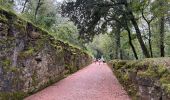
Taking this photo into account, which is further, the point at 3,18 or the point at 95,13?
the point at 95,13

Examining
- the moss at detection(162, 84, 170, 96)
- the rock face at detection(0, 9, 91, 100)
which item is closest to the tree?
the rock face at detection(0, 9, 91, 100)

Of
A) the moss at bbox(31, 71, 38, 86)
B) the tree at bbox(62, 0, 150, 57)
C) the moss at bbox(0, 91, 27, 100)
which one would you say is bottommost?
the moss at bbox(0, 91, 27, 100)

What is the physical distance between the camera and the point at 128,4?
17.1m

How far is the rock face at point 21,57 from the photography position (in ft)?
25.5

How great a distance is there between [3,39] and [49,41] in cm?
501

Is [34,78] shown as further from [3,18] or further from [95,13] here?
[95,13]

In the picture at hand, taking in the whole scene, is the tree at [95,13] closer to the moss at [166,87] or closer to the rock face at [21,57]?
the rock face at [21,57]

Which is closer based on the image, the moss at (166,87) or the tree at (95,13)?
the moss at (166,87)

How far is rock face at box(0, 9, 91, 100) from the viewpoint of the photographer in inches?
306

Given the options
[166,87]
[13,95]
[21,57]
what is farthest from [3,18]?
[166,87]

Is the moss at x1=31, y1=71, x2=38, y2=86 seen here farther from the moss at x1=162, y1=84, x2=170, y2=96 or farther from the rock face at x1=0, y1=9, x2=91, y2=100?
the moss at x1=162, y1=84, x2=170, y2=96

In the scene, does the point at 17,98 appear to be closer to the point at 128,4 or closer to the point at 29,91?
the point at 29,91

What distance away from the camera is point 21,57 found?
29.4ft

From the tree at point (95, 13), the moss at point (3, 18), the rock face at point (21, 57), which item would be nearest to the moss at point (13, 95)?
the rock face at point (21, 57)
